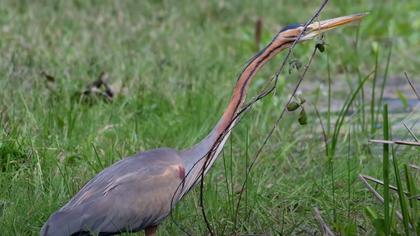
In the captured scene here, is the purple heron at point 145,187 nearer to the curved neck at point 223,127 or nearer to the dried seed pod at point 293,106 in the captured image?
the curved neck at point 223,127

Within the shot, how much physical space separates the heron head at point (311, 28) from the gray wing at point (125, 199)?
64 cm

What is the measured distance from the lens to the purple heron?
3561 mm

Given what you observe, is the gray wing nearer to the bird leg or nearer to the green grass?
the bird leg

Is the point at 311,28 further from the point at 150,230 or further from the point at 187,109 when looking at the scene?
the point at 187,109

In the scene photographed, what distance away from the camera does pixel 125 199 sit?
12.0 feet

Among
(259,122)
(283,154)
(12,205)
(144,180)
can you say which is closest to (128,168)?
(144,180)

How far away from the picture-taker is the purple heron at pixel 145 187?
3561 millimetres

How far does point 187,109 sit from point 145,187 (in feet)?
7.02

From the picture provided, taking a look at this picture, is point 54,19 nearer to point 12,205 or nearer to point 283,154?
point 283,154

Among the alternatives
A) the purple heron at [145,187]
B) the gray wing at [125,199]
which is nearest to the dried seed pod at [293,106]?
the purple heron at [145,187]

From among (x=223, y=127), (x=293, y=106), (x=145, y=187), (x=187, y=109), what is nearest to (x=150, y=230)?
(x=145, y=187)

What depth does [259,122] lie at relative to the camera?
18.9ft

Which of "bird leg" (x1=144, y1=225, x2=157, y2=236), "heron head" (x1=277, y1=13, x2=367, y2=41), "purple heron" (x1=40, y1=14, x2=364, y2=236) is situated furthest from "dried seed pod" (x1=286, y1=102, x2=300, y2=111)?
"bird leg" (x1=144, y1=225, x2=157, y2=236)

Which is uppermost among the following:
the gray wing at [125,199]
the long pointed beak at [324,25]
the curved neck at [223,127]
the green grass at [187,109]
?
the long pointed beak at [324,25]
